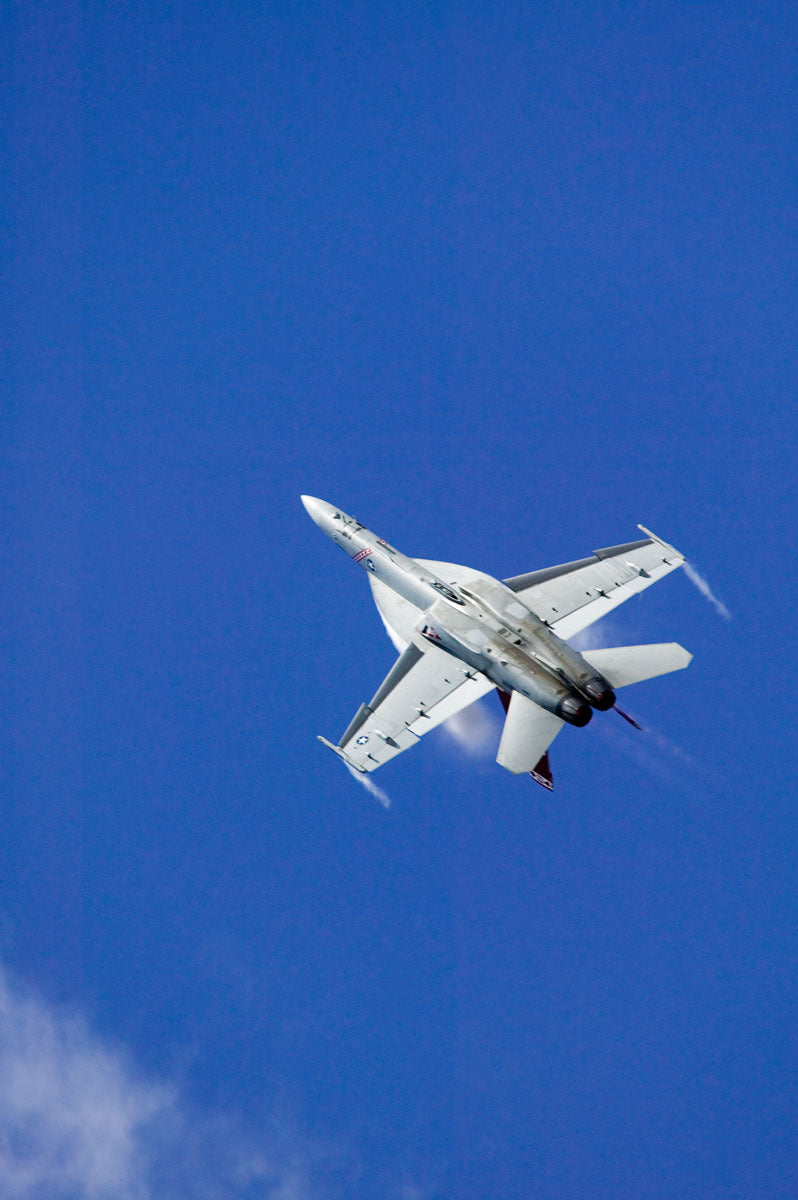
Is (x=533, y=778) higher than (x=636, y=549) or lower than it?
lower

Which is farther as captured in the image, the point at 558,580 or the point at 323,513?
the point at 323,513

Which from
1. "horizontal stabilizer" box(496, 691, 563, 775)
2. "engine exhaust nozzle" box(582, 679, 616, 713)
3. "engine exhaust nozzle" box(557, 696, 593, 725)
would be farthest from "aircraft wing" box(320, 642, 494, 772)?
"engine exhaust nozzle" box(582, 679, 616, 713)

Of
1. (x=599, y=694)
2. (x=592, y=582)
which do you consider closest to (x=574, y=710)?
(x=599, y=694)

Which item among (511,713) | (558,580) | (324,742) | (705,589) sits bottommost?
(324,742)

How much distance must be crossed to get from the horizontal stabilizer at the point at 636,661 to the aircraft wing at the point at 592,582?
405 cm

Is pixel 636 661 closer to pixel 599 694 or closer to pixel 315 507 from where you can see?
pixel 599 694

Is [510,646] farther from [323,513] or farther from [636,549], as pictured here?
[323,513]

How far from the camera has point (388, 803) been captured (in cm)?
5159

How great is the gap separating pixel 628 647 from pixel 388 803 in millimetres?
10612

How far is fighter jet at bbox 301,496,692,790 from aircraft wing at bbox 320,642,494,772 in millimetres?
34

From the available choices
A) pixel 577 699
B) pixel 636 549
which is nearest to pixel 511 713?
pixel 577 699

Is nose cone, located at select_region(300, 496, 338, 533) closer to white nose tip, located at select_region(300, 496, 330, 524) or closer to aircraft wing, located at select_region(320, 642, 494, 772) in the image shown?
white nose tip, located at select_region(300, 496, 330, 524)

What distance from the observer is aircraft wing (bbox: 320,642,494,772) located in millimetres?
49188

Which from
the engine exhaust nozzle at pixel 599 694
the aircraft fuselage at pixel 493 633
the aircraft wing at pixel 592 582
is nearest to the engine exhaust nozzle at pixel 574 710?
the aircraft fuselage at pixel 493 633
